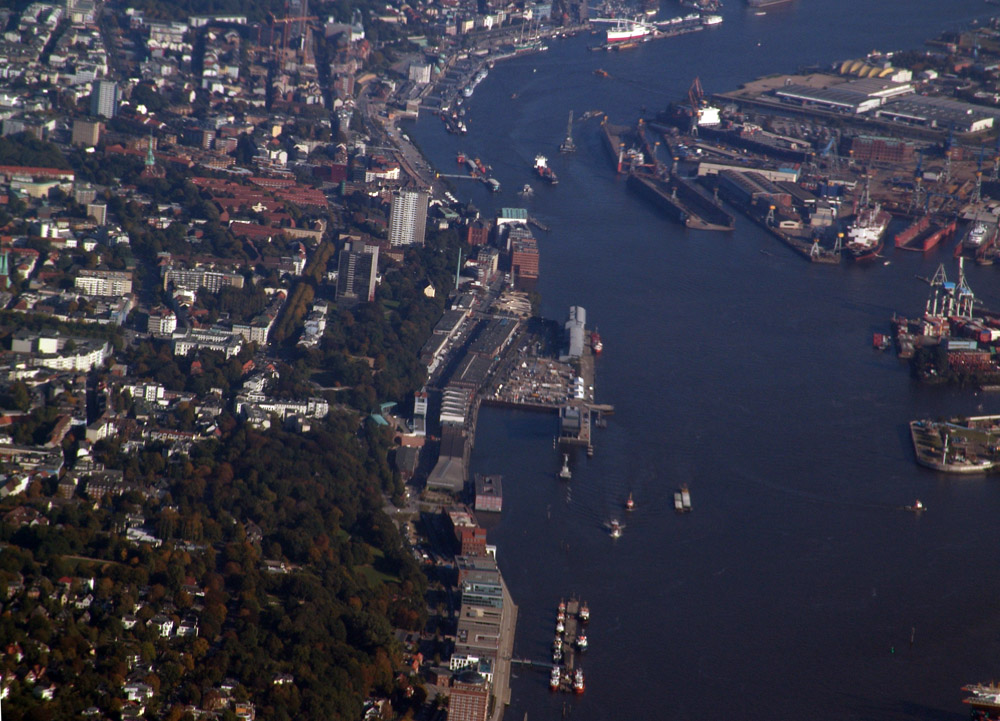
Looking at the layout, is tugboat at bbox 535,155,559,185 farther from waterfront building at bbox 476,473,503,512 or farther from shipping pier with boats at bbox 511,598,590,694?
shipping pier with boats at bbox 511,598,590,694

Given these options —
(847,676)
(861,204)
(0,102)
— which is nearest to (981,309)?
(861,204)

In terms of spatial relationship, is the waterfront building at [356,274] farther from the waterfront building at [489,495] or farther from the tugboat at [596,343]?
the waterfront building at [489,495]

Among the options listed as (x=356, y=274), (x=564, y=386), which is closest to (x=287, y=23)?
(x=356, y=274)

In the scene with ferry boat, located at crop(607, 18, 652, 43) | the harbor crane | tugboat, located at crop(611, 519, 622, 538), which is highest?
ferry boat, located at crop(607, 18, 652, 43)

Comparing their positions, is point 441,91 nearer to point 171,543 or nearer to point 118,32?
point 118,32

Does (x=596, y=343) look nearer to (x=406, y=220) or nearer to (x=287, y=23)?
(x=406, y=220)

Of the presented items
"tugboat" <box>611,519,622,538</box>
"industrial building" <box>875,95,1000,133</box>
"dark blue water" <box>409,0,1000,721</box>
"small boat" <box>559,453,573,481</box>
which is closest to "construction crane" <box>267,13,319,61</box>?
"dark blue water" <box>409,0,1000,721</box>

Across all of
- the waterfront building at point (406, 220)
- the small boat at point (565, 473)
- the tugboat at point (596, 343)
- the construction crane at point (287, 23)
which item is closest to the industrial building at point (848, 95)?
the construction crane at point (287, 23)
